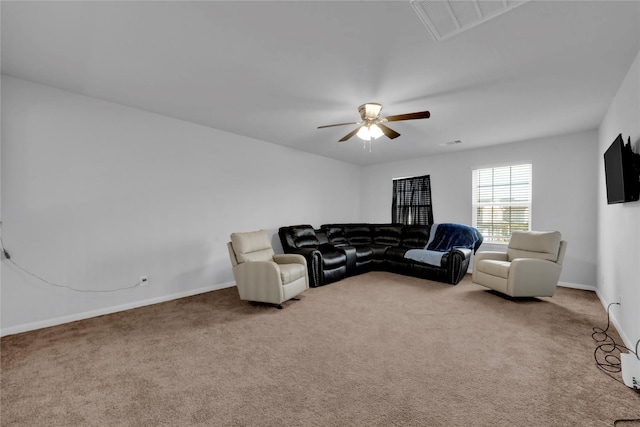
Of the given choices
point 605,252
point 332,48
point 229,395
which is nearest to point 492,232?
point 605,252

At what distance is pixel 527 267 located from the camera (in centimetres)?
339

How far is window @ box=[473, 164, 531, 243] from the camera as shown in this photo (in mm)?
4887

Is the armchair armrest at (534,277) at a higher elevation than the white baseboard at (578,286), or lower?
higher

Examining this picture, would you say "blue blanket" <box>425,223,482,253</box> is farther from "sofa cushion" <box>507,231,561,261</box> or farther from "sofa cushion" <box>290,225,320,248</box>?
"sofa cushion" <box>290,225,320,248</box>

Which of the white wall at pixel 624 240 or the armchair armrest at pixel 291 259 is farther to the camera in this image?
the armchair armrest at pixel 291 259

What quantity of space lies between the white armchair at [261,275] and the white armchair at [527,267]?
2677mm

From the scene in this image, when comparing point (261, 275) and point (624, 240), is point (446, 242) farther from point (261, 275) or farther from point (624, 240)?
point (261, 275)

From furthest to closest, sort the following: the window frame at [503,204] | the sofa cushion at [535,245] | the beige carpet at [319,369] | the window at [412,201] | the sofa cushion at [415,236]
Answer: the window at [412,201] < the sofa cushion at [415,236] < the window frame at [503,204] < the sofa cushion at [535,245] < the beige carpet at [319,369]

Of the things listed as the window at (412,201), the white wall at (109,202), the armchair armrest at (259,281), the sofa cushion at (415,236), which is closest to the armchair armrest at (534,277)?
the sofa cushion at (415,236)

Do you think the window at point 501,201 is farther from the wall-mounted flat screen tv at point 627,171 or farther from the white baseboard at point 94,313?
the white baseboard at point 94,313

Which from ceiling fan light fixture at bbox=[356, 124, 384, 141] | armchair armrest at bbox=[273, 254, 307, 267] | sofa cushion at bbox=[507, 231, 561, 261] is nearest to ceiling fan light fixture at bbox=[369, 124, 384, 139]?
ceiling fan light fixture at bbox=[356, 124, 384, 141]

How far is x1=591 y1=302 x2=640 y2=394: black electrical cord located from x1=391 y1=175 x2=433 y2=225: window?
359 cm

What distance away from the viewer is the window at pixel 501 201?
16.0ft

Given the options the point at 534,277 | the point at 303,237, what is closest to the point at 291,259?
the point at 303,237
